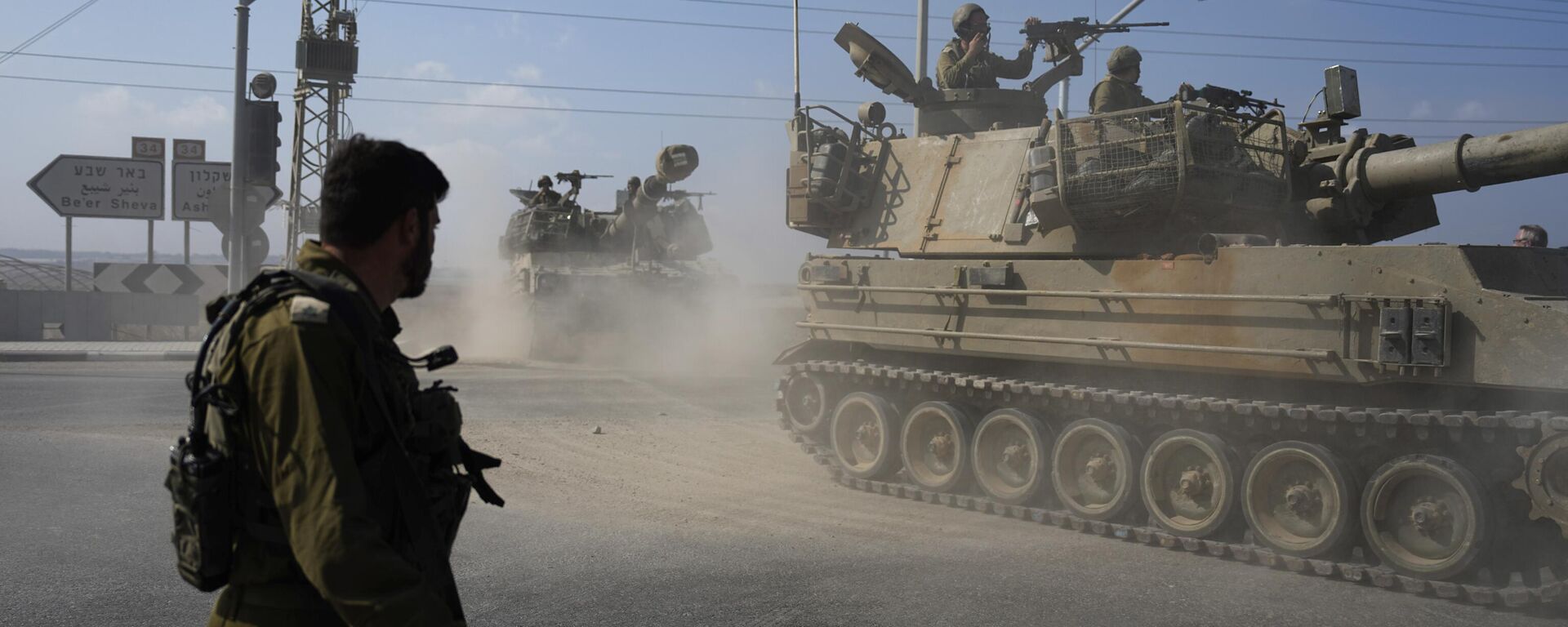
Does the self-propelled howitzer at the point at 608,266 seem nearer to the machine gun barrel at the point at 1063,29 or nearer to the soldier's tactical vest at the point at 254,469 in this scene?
the machine gun barrel at the point at 1063,29

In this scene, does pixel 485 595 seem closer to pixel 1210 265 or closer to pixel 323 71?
pixel 1210 265

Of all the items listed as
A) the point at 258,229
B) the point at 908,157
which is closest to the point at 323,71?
the point at 258,229

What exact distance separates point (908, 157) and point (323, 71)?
19617mm

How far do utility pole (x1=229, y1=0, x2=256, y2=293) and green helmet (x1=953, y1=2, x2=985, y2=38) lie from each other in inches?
350

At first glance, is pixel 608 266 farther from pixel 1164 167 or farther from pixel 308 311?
pixel 308 311

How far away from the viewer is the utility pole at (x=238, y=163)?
15070 mm

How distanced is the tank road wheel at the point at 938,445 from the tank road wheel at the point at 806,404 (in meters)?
0.90

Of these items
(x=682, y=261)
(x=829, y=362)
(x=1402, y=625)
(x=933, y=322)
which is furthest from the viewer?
(x=682, y=261)

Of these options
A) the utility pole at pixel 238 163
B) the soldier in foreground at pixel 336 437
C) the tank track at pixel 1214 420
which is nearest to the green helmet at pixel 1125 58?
the tank track at pixel 1214 420

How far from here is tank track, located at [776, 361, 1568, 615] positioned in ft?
21.5

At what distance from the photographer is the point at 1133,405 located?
831 centimetres

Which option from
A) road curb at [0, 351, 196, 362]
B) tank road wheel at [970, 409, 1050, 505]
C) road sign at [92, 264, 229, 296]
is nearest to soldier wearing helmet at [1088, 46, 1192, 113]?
tank road wheel at [970, 409, 1050, 505]

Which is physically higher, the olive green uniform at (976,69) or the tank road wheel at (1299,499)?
the olive green uniform at (976,69)

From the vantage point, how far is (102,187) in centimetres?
2066
